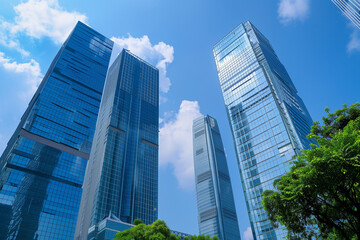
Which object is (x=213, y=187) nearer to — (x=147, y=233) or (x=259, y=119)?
(x=259, y=119)

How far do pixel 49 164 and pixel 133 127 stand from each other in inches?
1638

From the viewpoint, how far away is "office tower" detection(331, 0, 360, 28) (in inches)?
2448

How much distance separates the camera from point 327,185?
13.9m

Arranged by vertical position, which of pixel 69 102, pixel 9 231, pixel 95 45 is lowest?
pixel 9 231

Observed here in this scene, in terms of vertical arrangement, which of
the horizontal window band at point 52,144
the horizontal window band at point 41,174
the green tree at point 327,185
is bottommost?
the green tree at point 327,185

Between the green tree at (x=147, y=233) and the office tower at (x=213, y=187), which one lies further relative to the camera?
the office tower at (x=213, y=187)

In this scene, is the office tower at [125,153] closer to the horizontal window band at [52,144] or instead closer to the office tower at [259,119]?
the horizontal window band at [52,144]

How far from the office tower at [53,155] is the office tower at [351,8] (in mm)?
91494

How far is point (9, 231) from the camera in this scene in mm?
67312

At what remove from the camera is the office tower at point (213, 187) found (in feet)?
485

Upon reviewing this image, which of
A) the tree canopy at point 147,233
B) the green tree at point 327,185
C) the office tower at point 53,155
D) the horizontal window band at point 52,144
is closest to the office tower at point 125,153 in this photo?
the office tower at point 53,155

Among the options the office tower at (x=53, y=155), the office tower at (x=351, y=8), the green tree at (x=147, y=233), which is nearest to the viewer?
the green tree at (x=147, y=233)

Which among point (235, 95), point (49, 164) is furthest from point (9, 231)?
point (235, 95)

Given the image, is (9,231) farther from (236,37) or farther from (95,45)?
(236,37)
